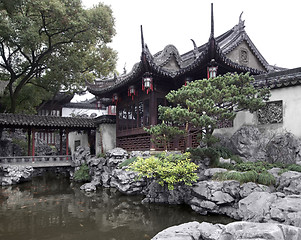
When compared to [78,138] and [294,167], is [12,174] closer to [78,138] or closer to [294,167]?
[78,138]

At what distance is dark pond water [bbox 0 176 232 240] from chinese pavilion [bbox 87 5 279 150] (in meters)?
3.74

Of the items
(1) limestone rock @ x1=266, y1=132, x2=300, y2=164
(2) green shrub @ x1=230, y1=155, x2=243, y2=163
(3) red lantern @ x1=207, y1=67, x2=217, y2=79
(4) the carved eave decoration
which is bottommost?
(2) green shrub @ x1=230, y1=155, x2=243, y2=163

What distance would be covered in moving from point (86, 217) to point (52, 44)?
13229mm

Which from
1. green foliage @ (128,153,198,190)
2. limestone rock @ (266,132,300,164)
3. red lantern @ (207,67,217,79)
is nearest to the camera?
green foliage @ (128,153,198,190)

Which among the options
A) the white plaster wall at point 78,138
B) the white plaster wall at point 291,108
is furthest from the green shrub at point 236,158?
the white plaster wall at point 78,138

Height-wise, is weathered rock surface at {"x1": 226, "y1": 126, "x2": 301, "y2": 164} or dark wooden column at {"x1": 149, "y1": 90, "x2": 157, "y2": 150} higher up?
dark wooden column at {"x1": 149, "y1": 90, "x2": 157, "y2": 150}

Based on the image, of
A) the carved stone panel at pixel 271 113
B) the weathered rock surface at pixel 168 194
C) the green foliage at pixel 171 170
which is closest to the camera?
the green foliage at pixel 171 170

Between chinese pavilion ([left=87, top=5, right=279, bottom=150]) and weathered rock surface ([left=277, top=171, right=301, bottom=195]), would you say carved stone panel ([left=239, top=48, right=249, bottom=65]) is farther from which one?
weathered rock surface ([left=277, top=171, right=301, bottom=195])

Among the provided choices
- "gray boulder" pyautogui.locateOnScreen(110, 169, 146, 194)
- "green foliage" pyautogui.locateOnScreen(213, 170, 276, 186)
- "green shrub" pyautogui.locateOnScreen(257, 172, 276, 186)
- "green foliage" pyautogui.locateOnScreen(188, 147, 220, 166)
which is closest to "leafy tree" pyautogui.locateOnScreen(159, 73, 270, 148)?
"green foliage" pyautogui.locateOnScreen(188, 147, 220, 166)

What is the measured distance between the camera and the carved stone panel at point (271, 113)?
30.1 feet

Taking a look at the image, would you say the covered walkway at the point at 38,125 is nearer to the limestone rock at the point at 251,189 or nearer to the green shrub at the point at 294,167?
the limestone rock at the point at 251,189

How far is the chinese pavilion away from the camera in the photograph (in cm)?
1076

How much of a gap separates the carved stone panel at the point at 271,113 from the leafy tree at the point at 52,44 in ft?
36.3

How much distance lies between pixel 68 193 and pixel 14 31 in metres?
8.96
